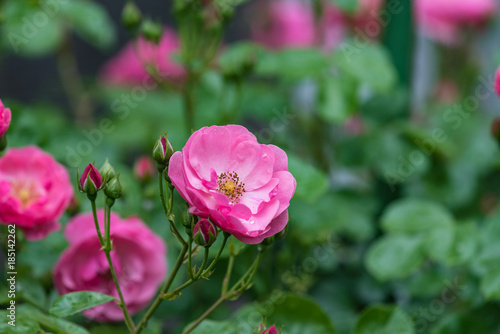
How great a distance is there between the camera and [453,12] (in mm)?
1565

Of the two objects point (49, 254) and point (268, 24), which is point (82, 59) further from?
point (49, 254)

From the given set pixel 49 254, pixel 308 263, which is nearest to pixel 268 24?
pixel 308 263

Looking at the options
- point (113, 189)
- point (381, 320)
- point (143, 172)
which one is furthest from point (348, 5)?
point (113, 189)

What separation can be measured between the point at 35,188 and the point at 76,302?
21cm

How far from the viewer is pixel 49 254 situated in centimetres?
80

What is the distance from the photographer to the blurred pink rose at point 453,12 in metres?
1.57

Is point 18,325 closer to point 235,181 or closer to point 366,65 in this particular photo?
point 235,181

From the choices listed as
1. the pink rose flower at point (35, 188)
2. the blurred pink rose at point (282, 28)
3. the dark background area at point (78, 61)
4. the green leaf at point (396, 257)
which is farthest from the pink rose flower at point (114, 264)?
the dark background area at point (78, 61)

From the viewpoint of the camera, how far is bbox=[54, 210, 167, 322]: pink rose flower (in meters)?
0.69

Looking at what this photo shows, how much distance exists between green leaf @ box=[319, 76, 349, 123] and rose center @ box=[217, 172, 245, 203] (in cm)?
50

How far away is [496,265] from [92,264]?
18.5 inches

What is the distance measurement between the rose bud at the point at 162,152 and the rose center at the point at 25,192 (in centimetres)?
27

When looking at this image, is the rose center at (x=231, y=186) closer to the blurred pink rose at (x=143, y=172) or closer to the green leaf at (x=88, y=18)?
the blurred pink rose at (x=143, y=172)

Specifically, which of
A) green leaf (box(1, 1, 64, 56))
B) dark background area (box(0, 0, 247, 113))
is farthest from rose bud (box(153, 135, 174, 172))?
dark background area (box(0, 0, 247, 113))
